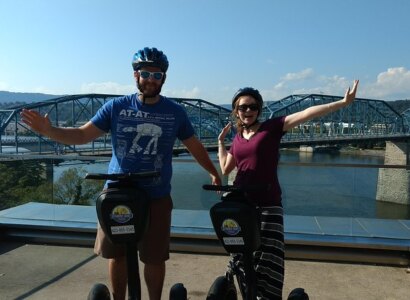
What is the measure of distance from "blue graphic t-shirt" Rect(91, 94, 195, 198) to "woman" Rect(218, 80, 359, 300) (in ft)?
1.29

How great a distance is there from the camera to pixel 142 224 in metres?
2.08

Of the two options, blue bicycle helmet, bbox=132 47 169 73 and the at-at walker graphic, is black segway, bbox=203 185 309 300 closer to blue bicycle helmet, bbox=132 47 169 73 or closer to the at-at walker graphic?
the at-at walker graphic

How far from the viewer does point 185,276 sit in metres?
3.64

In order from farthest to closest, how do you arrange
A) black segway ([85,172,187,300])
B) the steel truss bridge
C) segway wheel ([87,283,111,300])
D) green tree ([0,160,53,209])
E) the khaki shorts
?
the steel truss bridge → green tree ([0,160,53,209]) → the khaki shorts → segway wheel ([87,283,111,300]) → black segway ([85,172,187,300])

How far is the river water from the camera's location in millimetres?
4477

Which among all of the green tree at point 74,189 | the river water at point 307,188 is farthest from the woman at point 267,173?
the green tree at point 74,189

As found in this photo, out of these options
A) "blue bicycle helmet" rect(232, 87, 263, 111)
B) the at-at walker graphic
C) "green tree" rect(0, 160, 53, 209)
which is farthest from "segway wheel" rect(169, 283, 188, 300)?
"green tree" rect(0, 160, 53, 209)

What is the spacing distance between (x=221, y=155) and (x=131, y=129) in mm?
692

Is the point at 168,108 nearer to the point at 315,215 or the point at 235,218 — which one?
the point at 235,218

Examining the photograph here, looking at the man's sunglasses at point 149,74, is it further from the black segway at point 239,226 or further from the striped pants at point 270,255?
the striped pants at point 270,255

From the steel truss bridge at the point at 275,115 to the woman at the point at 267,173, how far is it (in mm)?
43317

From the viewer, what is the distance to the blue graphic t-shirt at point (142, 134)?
7.64 ft

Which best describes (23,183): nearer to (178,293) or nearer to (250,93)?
(178,293)

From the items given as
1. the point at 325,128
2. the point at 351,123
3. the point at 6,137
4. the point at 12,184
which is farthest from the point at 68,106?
the point at 12,184
